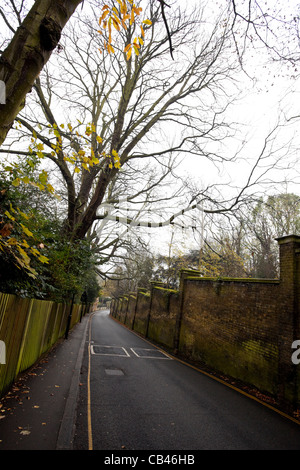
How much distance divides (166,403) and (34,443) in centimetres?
331

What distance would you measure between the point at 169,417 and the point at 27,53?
600 cm

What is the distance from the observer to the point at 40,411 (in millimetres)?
4266

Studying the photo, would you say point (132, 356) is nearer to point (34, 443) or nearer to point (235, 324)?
point (235, 324)

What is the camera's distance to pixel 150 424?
14.8ft

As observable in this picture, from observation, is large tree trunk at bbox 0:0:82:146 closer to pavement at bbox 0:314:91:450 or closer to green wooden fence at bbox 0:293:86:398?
green wooden fence at bbox 0:293:86:398

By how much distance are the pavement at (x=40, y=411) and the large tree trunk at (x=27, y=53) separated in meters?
3.79

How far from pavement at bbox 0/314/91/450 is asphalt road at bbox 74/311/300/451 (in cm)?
25
